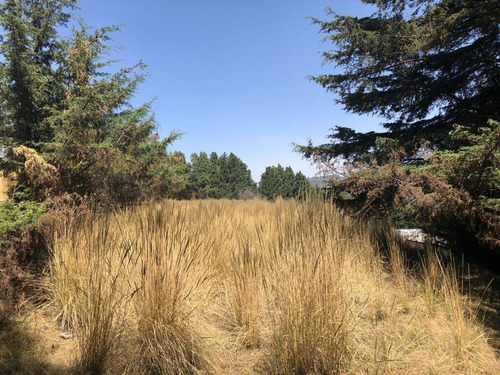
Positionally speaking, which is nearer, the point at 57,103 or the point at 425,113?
the point at 57,103

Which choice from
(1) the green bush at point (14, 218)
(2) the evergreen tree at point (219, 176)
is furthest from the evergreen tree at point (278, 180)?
(1) the green bush at point (14, 218)

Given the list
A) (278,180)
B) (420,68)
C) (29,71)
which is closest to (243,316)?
(29,71)

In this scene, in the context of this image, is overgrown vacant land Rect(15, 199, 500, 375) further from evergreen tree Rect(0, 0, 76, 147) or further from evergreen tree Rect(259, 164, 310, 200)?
evergreen tree Rect(259, 164, 310, 200)

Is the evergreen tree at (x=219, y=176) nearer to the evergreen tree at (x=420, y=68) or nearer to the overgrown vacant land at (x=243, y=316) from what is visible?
the evergreen tree at (x=420, y=68)

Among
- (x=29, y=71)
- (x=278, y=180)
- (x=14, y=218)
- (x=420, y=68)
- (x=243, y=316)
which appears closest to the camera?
(x=243, y=316)

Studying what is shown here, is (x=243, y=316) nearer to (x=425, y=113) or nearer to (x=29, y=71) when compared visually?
(x=29, y=71)

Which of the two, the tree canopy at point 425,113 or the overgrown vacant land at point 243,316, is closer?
the overgrown vacant land at point 243,316

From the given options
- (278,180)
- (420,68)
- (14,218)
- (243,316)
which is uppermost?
(420,68)

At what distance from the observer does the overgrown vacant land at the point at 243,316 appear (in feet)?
5.80

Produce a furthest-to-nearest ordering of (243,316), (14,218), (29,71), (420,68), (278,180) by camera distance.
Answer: (278,180), (420,68), (29,71), (14,218), (243,316)

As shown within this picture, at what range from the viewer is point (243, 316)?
2.51 metres

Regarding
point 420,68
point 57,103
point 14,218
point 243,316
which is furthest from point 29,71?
point 420,68

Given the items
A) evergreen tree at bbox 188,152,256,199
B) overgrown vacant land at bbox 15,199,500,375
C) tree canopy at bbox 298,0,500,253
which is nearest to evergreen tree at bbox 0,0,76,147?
overgrown vacant land at bbox 15,199,500,375

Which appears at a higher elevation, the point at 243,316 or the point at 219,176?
the point at 219,176
